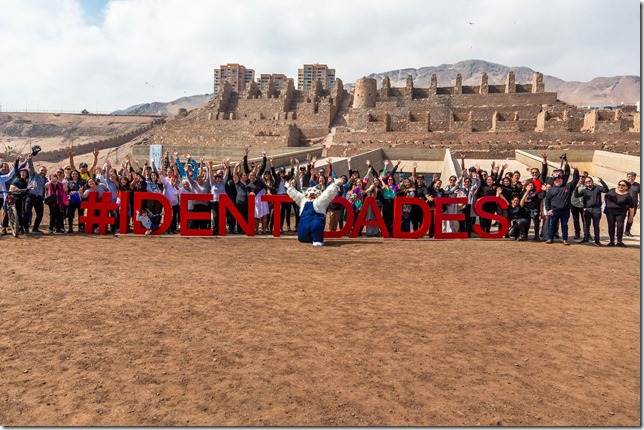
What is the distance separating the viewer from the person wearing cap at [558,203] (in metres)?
10.8

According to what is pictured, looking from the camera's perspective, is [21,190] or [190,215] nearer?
[21,190]

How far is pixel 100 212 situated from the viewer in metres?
11.6

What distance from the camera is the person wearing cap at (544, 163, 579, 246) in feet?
35.6

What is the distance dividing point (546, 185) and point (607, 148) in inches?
1036

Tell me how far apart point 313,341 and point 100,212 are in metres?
8.43

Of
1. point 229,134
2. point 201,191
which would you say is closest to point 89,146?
point 229,134

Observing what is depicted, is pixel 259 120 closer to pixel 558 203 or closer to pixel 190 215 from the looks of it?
pixel 190 215

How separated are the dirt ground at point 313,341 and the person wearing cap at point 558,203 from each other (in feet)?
6.44

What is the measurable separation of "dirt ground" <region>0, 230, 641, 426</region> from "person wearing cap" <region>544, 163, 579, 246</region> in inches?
77.3

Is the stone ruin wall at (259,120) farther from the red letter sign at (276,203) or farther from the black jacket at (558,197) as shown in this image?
the black jacket at (558,197)

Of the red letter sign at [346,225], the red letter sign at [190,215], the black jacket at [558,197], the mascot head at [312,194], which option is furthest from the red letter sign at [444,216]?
the red letter sign at [190,215]

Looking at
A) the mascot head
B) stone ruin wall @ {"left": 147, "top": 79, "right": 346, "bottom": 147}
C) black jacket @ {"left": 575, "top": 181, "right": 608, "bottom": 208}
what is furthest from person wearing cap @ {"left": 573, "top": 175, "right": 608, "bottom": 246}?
stone ruin wall @ {"left": 147, "top": 79, "right": 346, "bottom": 147}

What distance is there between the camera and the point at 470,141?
37.3 m

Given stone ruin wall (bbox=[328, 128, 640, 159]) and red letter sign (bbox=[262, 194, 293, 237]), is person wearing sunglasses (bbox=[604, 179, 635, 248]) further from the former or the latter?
stone ruin wall (bbox=[328, 128, 640, 159])
